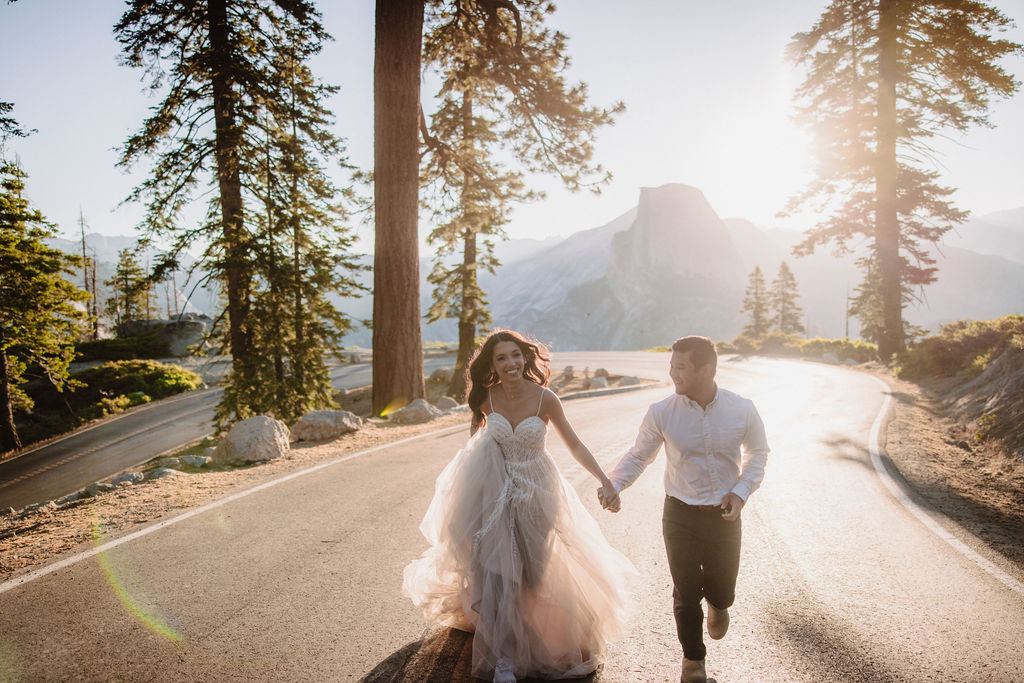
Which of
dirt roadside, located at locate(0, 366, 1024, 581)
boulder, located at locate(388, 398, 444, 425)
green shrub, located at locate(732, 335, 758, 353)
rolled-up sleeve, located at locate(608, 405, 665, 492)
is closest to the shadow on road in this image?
rolled-up sleeve, located at locate(608, 405, 665, 492)

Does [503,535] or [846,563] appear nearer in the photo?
[503,535]

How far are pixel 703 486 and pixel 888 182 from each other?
24979 mm

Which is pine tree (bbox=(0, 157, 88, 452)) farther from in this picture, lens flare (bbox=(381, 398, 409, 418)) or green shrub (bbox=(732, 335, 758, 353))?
green shrub (bbox=(732, 335, 758, 353))

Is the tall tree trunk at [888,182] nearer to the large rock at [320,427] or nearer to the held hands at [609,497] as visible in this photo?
the large rock at [320,427]

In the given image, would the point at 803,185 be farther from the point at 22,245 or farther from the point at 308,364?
the point at 22,245

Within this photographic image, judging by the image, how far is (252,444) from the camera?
336 inches

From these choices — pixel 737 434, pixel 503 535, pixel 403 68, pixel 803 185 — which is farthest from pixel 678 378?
pixel 803 185

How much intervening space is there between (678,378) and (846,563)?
3032 mm

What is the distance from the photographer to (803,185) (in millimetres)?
24969

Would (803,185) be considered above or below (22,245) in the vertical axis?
above

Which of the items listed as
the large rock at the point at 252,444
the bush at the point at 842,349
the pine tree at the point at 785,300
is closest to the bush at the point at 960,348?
the bush at the point at 842,349

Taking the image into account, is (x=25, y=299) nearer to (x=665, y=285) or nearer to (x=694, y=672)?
(x=694, y=672)

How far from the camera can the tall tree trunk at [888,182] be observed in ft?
69.2

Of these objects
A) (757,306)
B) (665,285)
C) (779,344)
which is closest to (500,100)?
(779,344)
